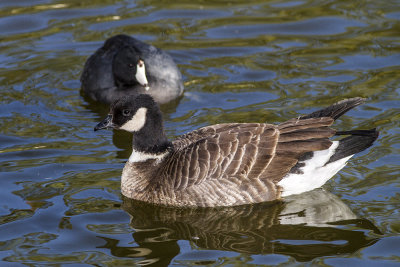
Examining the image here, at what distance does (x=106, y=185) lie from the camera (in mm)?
9742

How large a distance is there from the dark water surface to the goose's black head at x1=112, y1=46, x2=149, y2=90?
633 mm

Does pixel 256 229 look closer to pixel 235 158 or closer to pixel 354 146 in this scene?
pixel 235 158

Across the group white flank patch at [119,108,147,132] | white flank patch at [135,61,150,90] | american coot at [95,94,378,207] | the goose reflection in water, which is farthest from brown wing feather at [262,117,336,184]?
white flank patch at [135,61,150,90]

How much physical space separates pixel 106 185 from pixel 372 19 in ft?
23.6

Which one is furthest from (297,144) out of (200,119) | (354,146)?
(200,119)

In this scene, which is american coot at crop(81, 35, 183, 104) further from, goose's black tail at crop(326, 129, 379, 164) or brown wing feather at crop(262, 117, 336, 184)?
goose's black tail at crop(326, 129, 379, 164)

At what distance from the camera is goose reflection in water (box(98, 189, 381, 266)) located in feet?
26.7

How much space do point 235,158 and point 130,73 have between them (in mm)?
3841

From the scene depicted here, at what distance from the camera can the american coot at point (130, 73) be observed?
1222 cm

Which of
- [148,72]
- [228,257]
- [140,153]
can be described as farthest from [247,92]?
[228,257]

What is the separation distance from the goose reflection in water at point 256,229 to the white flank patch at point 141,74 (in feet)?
10.6

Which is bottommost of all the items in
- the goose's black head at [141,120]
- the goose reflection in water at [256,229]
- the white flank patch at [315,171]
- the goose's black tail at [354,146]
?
the goose reflection in water at [256,229]

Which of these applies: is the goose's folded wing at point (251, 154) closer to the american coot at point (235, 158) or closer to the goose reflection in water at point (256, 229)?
the american coot at point (235, 158)

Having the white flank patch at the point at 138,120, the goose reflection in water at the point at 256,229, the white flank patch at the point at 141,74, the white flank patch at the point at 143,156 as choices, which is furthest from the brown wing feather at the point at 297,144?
Answer: the white flank patch at the point at 141,74
